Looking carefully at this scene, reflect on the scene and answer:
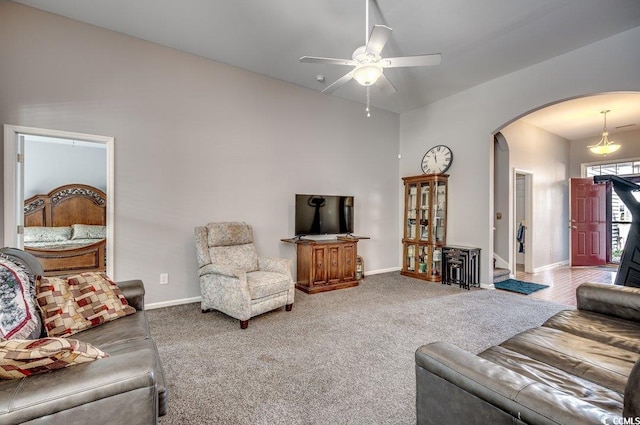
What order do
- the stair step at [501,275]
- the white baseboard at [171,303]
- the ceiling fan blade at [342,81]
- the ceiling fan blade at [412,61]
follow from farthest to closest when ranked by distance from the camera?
the stair step at [501,275]
the white baseboard at [171,303]
the ceiling fan blade at [342,81]
the ceiling fan blade at [412,61]

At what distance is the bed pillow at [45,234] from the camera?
4961mm

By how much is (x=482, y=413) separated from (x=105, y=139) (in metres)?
3.95

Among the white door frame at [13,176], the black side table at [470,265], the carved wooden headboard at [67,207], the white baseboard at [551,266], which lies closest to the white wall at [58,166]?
the carved wooden headboard at [67,207]

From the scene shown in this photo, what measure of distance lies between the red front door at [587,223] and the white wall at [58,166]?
9862 mm

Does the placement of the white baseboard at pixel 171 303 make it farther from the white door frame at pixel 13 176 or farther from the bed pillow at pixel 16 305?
the bed pillow at pixel 16 305

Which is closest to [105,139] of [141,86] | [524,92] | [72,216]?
[141,86]

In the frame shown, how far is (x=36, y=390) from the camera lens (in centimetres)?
89

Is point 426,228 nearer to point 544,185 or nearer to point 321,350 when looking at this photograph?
point 544,185

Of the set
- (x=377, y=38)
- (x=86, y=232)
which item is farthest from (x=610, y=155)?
(x=86, y=232)

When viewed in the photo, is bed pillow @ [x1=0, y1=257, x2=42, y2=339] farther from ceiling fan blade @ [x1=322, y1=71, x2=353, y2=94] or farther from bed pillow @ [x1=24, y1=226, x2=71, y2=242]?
bed pillow @ [x1=24, y1=226, x2=71, y2=242]

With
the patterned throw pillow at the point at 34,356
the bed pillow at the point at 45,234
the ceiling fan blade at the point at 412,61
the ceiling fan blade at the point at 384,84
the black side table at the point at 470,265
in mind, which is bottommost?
the black side table at the point at 470,265

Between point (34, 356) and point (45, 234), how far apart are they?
18.8 feet

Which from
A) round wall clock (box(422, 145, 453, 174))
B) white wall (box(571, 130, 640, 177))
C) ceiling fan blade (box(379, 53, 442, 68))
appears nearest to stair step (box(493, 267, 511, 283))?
round wall clock (box(422, 145, 453, 174))

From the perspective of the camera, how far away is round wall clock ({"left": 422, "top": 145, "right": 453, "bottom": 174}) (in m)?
4.96
